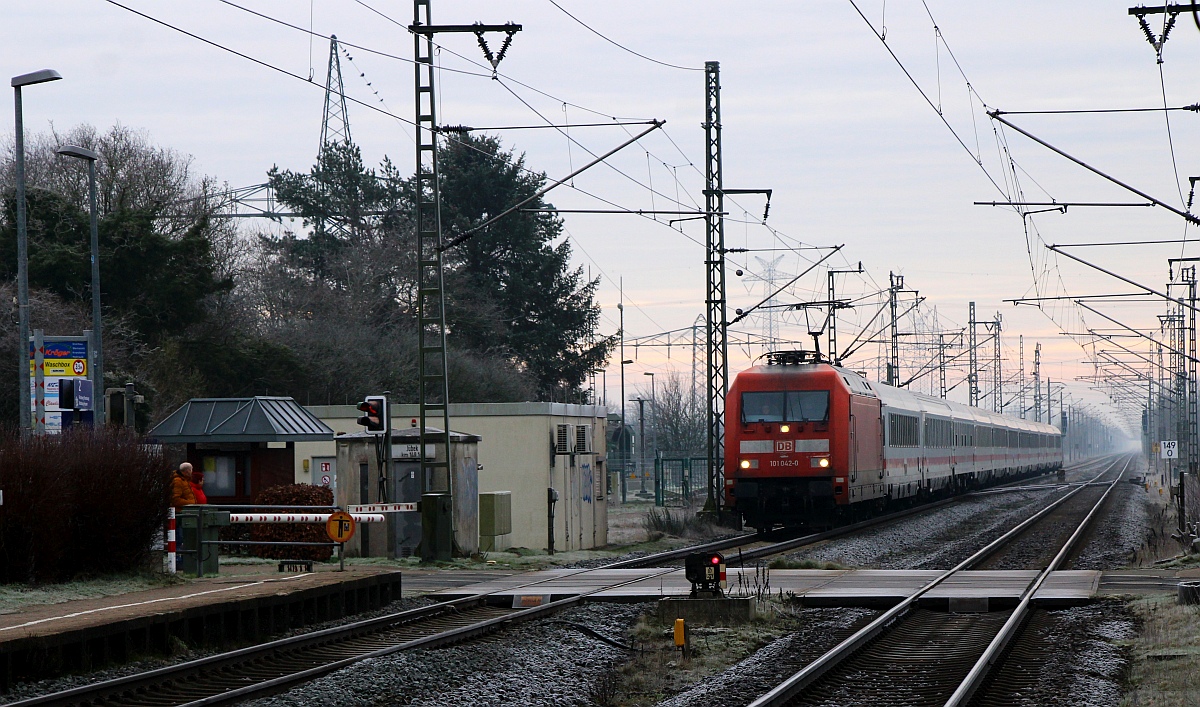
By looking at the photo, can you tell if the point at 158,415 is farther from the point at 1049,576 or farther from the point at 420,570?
the point at 1049,576

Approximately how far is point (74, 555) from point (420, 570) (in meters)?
6.83

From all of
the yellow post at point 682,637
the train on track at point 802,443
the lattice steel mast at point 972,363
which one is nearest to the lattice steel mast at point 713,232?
the train on track at point 802,443

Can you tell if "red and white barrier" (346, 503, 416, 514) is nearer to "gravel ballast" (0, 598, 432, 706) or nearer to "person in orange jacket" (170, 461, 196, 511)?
"person in orange jacket" (170, 461, 196, 511)

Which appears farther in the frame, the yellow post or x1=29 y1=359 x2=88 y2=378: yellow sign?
x1=29 y1=359 x2=88 y2=378: yellow sign

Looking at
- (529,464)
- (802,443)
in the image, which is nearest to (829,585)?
(802,443)

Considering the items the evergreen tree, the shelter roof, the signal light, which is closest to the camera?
the signal light

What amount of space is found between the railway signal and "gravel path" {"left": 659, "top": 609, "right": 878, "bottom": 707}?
3.39 feet

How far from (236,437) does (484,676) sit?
1443 centimetres

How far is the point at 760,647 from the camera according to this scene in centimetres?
→ 1385

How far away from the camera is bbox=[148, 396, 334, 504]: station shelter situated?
25.4m

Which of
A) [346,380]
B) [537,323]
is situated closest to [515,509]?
[346,380]

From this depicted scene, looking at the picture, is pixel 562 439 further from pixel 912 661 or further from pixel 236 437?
pixel 912 661

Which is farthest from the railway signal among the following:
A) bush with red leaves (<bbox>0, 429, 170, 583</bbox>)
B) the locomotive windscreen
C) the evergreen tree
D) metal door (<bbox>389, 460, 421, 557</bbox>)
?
the evergreen tree

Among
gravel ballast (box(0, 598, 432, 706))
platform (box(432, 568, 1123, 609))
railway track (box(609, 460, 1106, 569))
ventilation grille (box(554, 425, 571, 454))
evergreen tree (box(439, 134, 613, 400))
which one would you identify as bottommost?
railway track (box(609, 460, 1106, 569))
